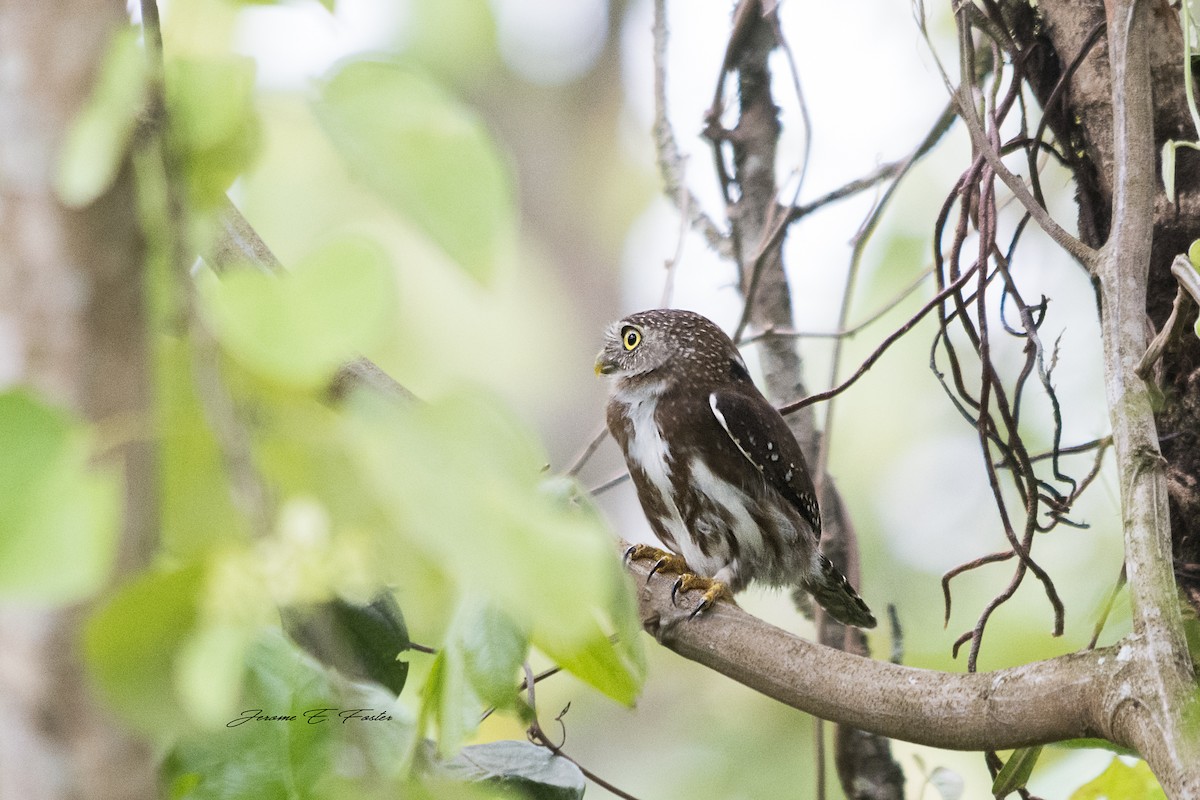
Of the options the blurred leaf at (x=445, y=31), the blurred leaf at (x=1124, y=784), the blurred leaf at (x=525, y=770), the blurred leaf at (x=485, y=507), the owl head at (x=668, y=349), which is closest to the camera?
the blurred leaf at (x=485, y=507)

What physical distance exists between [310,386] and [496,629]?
0.47 m

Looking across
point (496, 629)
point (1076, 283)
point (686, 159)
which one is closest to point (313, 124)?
point (496, 629)

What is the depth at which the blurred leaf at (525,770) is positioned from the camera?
4.33 ft

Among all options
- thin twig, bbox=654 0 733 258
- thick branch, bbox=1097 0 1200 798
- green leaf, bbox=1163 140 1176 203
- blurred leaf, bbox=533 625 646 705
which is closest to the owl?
thin twig, bbox=654 0 733 258

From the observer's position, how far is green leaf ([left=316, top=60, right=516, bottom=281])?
0.43m

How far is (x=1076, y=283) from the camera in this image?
407 cm

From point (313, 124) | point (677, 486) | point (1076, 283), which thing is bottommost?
point (677, 486)

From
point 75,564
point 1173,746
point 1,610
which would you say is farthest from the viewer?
point 1173,746

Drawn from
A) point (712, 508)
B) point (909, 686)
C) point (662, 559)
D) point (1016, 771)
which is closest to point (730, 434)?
point (712, 508)

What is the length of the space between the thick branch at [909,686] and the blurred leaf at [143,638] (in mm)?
1029

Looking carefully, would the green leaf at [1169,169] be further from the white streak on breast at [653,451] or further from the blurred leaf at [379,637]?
the white streak on breast at [653,451]

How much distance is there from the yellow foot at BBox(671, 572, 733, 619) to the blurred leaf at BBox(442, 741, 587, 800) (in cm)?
37

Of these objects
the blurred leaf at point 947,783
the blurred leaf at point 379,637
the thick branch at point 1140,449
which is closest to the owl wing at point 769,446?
the blurred leaf at point 947,783

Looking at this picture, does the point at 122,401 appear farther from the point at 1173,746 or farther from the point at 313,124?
the point at 1173,746
